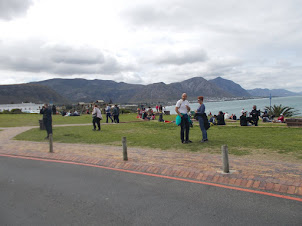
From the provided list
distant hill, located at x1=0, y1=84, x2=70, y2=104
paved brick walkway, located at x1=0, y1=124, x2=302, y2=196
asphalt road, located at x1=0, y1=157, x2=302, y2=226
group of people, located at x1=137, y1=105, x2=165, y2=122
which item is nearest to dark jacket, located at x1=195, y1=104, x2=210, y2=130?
paved brick walkway, located at x1=0, y1=124, x2=302, y2=196

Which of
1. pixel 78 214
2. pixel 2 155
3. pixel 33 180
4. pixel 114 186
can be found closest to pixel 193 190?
pixel 114 186

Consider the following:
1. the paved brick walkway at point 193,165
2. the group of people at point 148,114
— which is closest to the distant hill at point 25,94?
the group of people at point 148,114

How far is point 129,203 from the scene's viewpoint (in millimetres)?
4547

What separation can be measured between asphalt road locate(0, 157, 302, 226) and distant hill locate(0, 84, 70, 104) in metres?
173

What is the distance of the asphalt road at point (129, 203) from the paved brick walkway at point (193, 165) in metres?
0.49

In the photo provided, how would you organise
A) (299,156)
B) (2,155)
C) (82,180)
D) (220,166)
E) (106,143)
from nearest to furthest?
(82,180) → (220,166) → (299,156) → (2,155) → (106,143)

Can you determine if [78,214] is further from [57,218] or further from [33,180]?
[33,180]

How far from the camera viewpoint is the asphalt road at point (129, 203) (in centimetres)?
391

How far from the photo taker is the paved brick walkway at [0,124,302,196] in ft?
17.1

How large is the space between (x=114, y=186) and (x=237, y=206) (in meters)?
2.42

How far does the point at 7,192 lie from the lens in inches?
210

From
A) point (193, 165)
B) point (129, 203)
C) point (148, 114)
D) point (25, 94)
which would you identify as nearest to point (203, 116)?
point (193, 165)

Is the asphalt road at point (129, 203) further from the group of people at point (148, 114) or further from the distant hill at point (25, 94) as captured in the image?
the distant hill at point (25, 94)

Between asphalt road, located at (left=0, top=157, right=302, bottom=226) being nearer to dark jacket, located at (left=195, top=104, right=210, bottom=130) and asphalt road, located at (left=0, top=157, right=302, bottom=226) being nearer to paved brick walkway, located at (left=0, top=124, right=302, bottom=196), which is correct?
paved brick walkway, located at (left=0, top=124, right=302, bottom=196)
